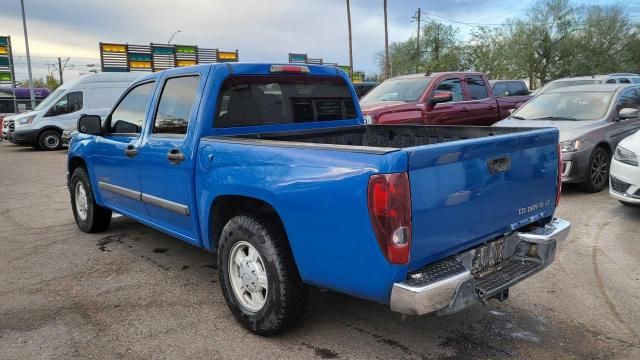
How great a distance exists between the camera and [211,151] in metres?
3.61

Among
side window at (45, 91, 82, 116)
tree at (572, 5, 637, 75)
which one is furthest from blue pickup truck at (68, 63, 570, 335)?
tree at (572, 5, 637, 75)

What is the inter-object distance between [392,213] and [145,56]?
36103 mm

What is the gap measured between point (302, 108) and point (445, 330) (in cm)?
224

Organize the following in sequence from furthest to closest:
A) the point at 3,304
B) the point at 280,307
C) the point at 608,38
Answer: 1. the point at 608,38
2. the point at 3,304
3. the point at 280,307

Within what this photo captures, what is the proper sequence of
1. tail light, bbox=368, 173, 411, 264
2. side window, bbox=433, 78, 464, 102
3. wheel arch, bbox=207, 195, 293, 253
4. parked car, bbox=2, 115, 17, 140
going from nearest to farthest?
tail light, bbox=368, 173, 411, 264, wheel arch, bbox=207, 195, 293, 253, side window, bbox=433, 78, 464, 102, parked car, bbox=2, 115, 17, 140

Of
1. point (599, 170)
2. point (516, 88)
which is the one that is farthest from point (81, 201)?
point (516, 88)

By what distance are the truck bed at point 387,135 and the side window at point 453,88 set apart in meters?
5.92

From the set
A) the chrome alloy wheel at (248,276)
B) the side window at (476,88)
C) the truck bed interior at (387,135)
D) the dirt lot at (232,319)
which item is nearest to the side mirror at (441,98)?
the side window at (476,88)

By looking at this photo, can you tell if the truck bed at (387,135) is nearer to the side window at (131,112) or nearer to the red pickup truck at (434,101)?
the side window at (131,112)

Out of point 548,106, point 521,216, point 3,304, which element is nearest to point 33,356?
Answer: point 3,304

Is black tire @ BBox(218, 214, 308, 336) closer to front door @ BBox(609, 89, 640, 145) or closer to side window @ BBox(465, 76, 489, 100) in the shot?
front door @ BBox(609, 89, 640, 145)

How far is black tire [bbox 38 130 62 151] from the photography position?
57.5 ft

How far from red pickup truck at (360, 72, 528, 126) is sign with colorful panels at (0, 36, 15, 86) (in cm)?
2763

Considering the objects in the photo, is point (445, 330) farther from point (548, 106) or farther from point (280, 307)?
point (548, 106)
